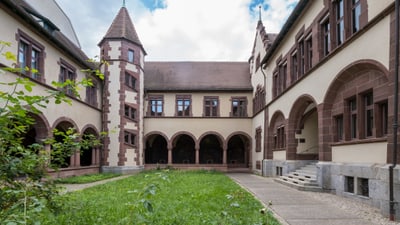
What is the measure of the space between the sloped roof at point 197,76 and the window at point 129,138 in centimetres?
431

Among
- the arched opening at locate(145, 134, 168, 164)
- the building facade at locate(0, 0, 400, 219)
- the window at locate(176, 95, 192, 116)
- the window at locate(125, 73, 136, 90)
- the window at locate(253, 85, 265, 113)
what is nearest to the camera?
the building facade at locate(0, 0, 400, 219)

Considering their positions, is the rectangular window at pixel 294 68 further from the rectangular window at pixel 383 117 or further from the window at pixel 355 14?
the rectangular window at pixel 383 117

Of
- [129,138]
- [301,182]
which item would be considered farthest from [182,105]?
[301,182]

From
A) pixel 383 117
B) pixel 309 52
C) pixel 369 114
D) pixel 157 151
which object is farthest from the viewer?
pixel 157 151

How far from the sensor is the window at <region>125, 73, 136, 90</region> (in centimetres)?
2238

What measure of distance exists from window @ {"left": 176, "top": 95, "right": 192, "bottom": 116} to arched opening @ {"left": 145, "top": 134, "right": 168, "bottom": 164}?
3933mm

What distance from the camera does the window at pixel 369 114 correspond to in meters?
8.87

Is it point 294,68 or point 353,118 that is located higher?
point 294,68

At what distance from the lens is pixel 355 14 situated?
962cm

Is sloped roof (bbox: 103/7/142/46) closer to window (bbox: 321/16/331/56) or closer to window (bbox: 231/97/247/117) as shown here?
window (bbox: 231/97/247/117)

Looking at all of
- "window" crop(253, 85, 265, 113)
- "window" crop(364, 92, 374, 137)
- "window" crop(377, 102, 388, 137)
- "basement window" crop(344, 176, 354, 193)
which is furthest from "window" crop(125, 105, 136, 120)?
"window" crop(377, 102, 388, 137)

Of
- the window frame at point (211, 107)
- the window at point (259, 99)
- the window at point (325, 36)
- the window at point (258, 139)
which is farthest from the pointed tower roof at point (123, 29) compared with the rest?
the window at point (325, 36)

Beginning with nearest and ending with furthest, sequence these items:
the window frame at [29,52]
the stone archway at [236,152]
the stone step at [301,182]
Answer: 1. the stone step at [301,182]
2. the window frame at [29,52]
3. the stone archway at [236,152]

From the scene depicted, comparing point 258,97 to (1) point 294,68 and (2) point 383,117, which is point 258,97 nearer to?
(1) point 294,68
